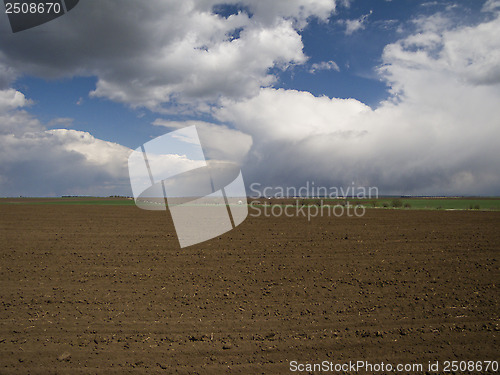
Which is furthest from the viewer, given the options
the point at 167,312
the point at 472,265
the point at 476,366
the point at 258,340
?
the point at 472,265

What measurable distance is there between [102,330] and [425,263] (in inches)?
406

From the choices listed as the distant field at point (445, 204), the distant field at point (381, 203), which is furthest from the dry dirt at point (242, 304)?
the distant field at point (445, 204)

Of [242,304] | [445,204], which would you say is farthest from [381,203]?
[242,304]

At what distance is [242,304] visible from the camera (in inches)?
287

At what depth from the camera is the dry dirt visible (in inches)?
210

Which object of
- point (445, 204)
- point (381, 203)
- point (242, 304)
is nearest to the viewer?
point (242, 304)

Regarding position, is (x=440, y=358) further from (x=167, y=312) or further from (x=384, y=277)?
(x=167, y=312)

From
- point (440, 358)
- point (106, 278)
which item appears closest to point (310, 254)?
point (440, 358)

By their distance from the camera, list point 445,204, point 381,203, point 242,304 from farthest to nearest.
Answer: point 445,204 < point 381,203 < point 242,304

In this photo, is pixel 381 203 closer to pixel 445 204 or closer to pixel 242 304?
pixel 445 204

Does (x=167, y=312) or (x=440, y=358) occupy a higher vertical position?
(x=167, y=312)

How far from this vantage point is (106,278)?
30.0 ft

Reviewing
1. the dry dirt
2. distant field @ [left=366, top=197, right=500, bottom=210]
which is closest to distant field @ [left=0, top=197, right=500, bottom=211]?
distant field @ [left=366, top=197, right=500, bottom=210]

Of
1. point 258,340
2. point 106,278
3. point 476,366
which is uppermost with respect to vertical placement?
point 106,278
